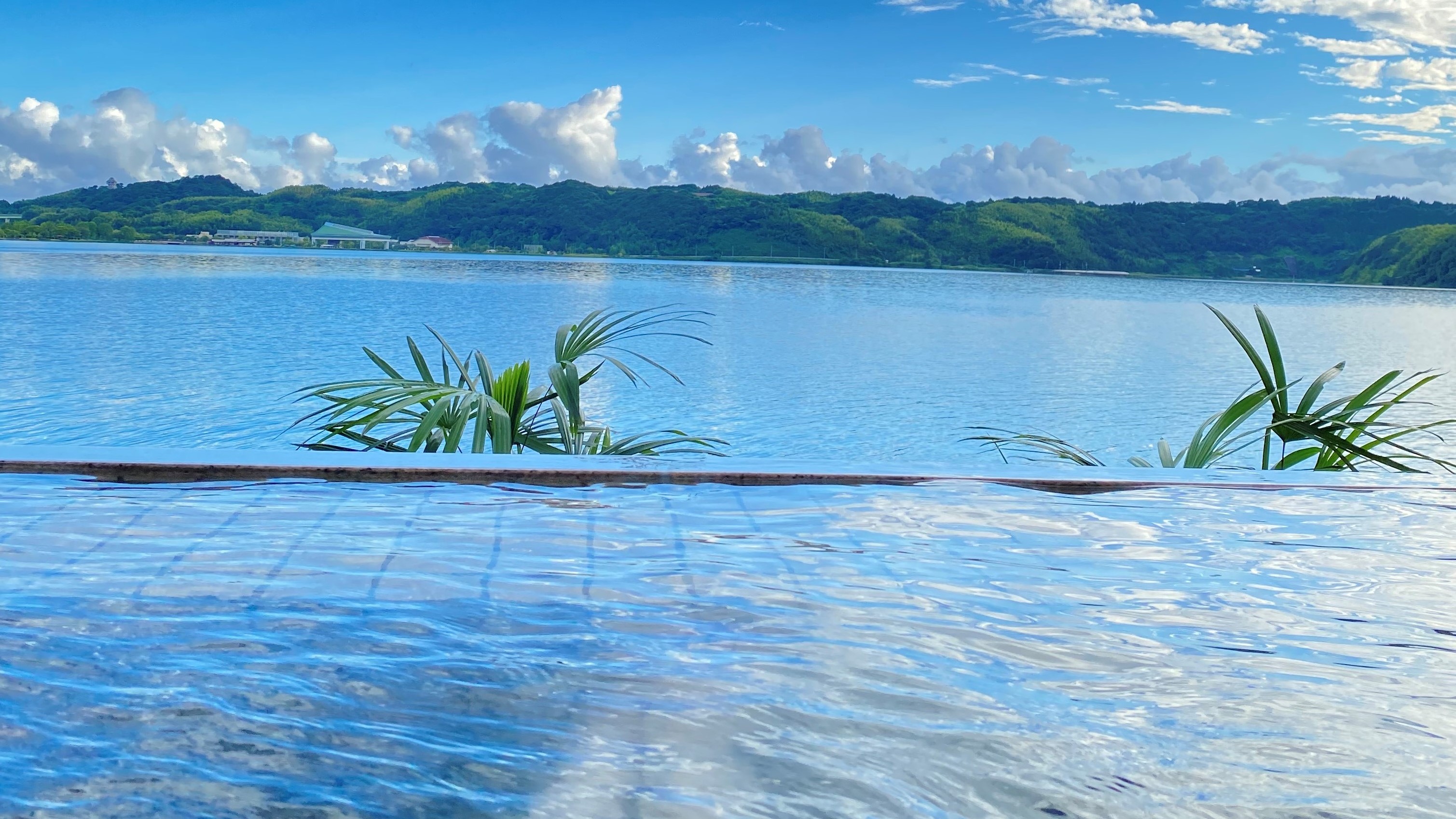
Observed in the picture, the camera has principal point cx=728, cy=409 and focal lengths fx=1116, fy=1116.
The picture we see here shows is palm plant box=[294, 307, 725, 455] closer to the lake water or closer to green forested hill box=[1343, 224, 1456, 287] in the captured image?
the lake water

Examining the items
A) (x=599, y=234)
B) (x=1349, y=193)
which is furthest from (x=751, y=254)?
(x=1349, y=193)

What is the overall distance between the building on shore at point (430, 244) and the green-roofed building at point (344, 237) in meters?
0.82

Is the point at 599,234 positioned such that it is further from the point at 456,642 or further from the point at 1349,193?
the point at 456,642

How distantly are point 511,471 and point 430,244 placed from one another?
67.9 m

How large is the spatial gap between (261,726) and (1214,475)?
2408 mm

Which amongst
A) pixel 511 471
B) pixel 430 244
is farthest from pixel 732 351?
pixel 430 244

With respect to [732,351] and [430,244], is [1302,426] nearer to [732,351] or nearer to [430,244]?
[732,351]

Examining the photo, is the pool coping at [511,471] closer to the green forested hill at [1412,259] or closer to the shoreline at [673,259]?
the green forested hill at [1412,259]

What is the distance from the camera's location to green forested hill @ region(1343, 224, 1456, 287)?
A: 172ft

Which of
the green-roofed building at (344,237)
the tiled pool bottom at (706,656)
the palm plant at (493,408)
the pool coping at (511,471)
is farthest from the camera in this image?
the green-roofed building at (344,237)

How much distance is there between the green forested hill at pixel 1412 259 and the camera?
5231cm

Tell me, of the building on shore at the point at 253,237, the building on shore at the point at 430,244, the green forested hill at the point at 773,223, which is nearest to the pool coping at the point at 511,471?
the green forested hill at the point at 773,223

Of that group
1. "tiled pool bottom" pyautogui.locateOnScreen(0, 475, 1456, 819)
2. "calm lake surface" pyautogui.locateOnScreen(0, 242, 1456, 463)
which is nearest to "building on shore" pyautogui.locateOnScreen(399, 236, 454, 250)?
"calm lake surface" pyautogui.locateOnScreen(0, 242, 1456, 463)

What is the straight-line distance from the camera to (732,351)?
21.8m
